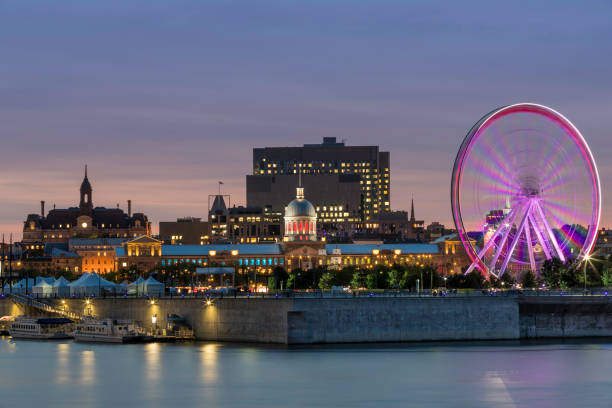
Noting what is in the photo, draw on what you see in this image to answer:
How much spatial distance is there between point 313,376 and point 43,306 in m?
55.0

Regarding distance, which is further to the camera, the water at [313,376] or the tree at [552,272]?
the tree at [552,272]

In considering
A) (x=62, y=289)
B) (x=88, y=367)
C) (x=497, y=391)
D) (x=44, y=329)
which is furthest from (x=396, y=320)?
(x=62, y=289)

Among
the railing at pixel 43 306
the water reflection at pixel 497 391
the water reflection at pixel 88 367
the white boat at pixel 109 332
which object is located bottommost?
the water reflection at pixel 497 391

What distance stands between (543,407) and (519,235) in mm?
57619

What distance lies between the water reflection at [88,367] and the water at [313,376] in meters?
0.08

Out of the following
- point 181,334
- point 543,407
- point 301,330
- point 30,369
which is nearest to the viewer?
point 543,407

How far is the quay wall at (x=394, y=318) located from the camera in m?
130

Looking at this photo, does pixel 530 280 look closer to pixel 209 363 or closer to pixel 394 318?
pixel 394 318

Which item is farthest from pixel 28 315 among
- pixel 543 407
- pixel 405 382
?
pixel 543 407

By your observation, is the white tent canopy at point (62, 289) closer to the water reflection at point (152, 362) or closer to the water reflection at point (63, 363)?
the water reflection at point (63, 363)

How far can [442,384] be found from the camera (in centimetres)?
10900

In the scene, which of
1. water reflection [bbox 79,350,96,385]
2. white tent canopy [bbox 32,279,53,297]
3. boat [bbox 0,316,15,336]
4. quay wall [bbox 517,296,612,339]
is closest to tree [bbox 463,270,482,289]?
quay wall [bbox 517,296,612,339]

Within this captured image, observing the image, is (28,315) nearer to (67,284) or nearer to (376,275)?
(67,284)

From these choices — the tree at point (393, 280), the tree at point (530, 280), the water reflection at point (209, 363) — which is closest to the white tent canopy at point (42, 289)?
the tree at point (393, 280)
